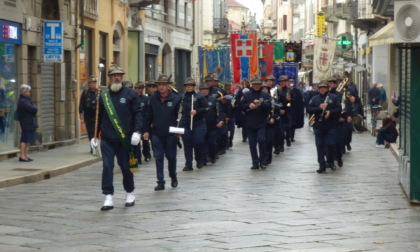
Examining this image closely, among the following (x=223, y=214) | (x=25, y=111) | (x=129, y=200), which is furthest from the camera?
(x=25, y=111)

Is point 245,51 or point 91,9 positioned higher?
point 91,9

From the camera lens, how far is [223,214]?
1088 cm

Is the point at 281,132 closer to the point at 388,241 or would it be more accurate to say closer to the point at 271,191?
the point at 271,191

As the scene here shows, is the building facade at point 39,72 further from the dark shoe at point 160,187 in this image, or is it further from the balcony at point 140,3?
the balcony at point 140,3

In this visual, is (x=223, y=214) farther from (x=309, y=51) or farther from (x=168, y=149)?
(x=309, y=51)

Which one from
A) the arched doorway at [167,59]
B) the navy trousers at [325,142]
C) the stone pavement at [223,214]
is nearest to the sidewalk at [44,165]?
the stone pavement at [223,214]

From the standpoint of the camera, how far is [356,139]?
26.8 m

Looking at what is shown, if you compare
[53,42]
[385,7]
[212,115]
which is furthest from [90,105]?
[385,7]

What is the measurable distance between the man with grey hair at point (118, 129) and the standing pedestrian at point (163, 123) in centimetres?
205

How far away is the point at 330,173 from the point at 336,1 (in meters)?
47.9

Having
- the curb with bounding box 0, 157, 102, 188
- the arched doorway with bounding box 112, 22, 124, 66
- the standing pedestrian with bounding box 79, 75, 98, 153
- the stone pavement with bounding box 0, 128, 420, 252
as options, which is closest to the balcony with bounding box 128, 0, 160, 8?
the arched doorway with bounding box 112, 22, 124, 66

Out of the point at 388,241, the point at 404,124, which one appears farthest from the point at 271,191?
the point at 388,241

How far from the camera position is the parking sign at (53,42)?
22266 mm

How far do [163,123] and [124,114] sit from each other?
7.67 feet
